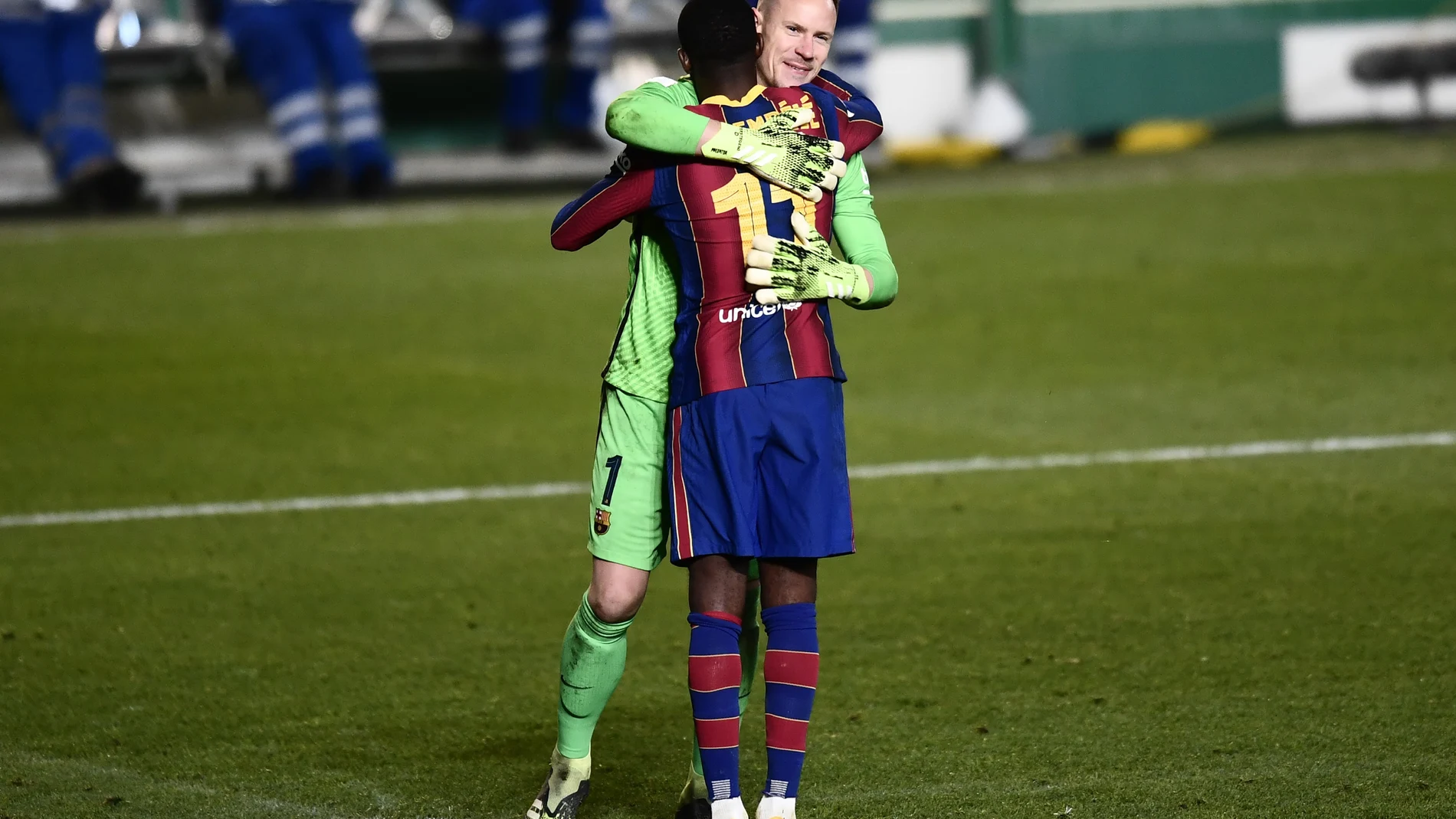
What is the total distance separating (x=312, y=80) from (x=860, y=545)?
36.3 feet

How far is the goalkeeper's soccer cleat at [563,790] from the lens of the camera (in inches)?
153

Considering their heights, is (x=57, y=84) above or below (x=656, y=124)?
below

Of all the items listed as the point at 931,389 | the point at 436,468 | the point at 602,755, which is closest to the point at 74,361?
the point at 436,468

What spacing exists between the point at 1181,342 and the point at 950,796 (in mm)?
6365

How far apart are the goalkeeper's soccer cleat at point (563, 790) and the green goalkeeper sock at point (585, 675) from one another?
0.07ft

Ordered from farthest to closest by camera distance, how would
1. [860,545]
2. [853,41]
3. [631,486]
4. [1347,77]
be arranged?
1. [1347,77]
2. [853,41]
3. [860,545]
4. [631,486]

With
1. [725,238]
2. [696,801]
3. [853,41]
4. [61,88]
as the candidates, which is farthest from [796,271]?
[853,41]

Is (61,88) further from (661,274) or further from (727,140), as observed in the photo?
(727,140)

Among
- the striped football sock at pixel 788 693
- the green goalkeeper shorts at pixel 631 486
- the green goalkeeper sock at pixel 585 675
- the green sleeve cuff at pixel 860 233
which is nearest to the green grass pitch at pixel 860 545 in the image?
the green goalkeeper sock at pixel 585 675

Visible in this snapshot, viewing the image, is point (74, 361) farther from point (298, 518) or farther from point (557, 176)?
point (557, 176)

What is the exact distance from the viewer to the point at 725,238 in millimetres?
3615

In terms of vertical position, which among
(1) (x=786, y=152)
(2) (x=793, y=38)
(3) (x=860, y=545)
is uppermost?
(2) (x=793, y=38)

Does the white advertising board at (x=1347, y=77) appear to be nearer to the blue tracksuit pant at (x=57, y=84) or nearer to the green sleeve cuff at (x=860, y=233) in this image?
the blue tracksuit pant at (x=57, y=84)

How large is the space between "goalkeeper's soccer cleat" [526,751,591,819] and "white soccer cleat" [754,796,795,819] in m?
0.45
